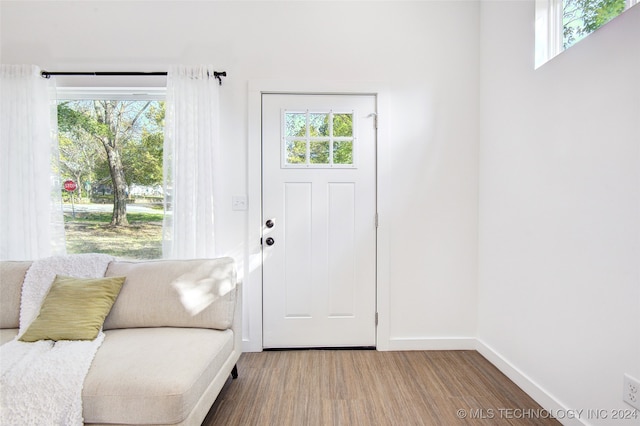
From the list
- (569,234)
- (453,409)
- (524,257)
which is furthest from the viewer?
(524,257)

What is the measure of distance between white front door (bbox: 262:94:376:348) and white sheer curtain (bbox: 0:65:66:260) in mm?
1660

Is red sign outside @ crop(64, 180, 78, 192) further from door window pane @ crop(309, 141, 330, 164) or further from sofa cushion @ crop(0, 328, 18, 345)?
door window pane @ crop(309, 141, 330, 164)

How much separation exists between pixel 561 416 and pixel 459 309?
0.95 m

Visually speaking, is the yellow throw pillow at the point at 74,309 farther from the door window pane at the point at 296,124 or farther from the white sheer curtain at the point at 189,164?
the door window pane at the point at 296,124

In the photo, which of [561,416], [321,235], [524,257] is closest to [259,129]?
[321,235]

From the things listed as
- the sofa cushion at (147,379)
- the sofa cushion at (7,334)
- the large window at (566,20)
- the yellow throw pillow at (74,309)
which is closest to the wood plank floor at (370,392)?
the sofa cushion at (147,379)

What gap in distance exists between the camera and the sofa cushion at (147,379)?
1300 mm

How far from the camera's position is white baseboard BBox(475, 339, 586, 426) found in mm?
1664

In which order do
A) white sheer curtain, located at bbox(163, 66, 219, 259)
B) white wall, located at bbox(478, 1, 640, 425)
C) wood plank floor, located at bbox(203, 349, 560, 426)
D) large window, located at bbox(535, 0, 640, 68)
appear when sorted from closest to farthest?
white wall, located at bbox(478, 1, 640, 425) < large window, located at bbox(535, 0, 640, 68) < wood plank floor, located at bbox(203, 349, 560, 426) < white sheer curtain, located at bbox(163, 66, 219, 259)

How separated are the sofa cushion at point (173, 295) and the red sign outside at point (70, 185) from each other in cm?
104

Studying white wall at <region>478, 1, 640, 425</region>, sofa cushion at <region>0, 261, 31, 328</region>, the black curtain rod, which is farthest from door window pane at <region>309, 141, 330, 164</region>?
sofa cushion at <region>0, 261, 31, 328</region>

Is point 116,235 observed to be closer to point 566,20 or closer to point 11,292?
point 11,292

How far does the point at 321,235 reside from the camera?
102 inches

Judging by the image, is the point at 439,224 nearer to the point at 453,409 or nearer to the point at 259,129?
the point at 453,409
